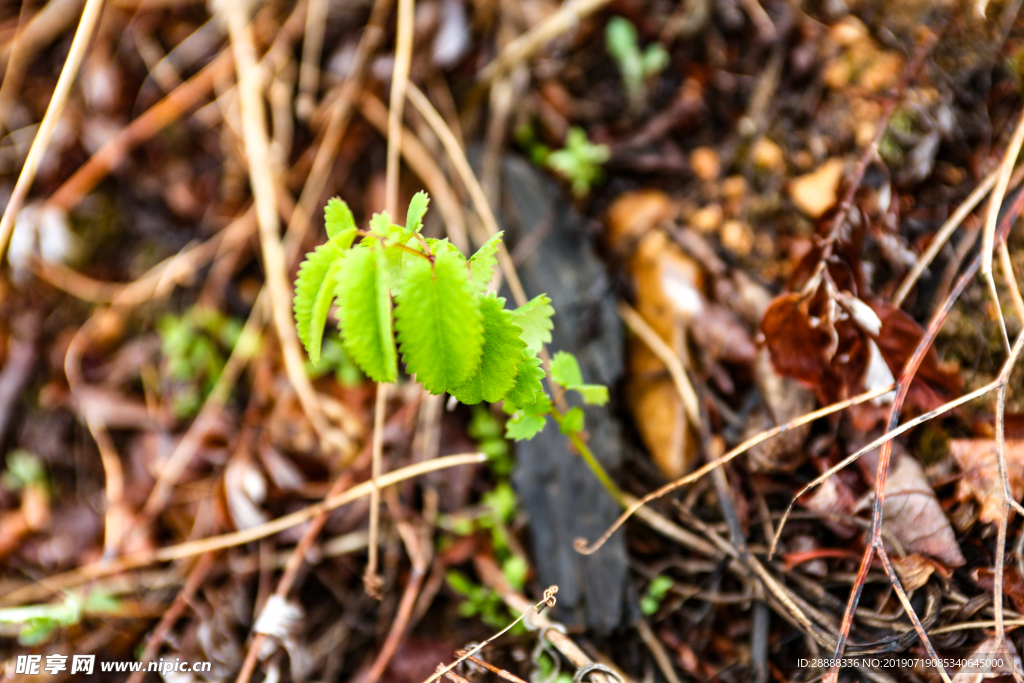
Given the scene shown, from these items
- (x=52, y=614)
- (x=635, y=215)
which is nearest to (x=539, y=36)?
(x=635, y=215)

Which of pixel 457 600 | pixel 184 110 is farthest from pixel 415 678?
pixel 184 110

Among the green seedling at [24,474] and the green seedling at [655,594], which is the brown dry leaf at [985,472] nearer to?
the green seedling at [655,594]

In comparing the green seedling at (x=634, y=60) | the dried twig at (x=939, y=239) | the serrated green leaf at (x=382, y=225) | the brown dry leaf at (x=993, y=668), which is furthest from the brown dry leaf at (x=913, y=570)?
the green seedling at (x=634, y=60)

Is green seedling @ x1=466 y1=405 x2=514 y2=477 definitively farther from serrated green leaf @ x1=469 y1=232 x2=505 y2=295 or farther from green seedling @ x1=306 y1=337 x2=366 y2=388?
serrated green leaf @ x1=469 y1=232 x2=505 y2=295

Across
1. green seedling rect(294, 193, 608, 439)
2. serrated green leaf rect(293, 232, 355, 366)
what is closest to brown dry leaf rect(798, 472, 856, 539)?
green seedling rect(294, 193, 608, 439)

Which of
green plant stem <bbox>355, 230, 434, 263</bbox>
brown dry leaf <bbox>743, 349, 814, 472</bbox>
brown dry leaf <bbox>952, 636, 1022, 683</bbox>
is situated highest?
green plant stem <bbox>355, 230, 434, 263</bbox>

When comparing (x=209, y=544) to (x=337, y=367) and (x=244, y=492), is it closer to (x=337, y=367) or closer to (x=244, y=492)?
(x=244, y=492)

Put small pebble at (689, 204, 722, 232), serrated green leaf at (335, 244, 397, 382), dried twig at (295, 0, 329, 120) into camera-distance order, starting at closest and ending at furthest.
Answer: serrated green leaf at (335, 244, 397, 382) < small pebble at (689, 204, 722, 232) < dried twig at (295, 0, 329, 120)
